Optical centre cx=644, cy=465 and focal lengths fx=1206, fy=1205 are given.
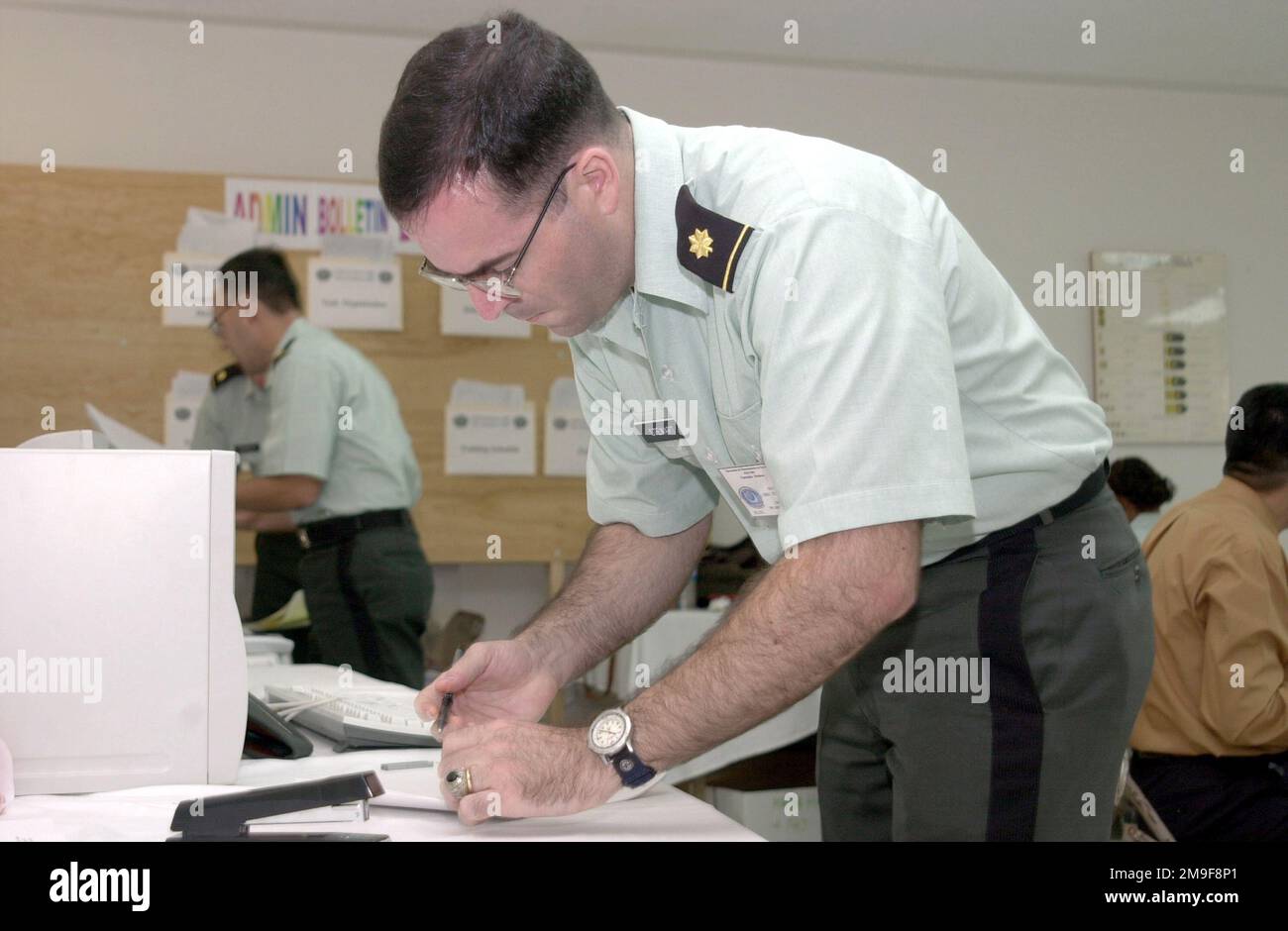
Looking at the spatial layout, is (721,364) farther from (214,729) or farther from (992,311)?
(214,729)

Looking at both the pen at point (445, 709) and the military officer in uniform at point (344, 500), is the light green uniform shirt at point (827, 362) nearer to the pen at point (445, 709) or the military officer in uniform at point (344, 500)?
the pen at point (445, 709)

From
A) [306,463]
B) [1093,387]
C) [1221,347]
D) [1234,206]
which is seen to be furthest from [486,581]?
[1234,206]

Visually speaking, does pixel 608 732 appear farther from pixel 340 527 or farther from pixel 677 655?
pixel 340 527

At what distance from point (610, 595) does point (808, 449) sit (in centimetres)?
49

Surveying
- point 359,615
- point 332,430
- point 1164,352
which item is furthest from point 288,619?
point 1164,352

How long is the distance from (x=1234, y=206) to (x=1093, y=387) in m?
0.99

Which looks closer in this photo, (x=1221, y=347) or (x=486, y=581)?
(x=486, y=581)

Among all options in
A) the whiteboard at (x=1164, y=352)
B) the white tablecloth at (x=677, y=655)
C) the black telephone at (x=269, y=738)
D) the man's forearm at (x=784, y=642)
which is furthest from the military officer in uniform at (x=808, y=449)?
the whiteboard at (x=1164, y=352)

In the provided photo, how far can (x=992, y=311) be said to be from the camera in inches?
44.8

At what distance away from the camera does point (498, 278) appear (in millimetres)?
1117

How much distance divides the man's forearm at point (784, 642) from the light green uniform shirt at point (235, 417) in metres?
2.67

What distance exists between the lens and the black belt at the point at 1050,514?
3.85 ft

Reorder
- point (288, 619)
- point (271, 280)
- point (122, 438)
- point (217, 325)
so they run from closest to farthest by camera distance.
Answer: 1. point (122, 438)
2. point (288, 619)
3. point (271, 280)
4. point (217, 325)

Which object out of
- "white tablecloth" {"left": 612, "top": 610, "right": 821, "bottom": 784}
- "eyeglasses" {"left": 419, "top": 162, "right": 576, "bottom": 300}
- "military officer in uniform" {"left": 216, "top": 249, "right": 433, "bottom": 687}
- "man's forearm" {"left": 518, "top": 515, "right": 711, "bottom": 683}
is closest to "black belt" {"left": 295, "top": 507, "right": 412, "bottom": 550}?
"military officer in uniform" {"left": 216, "top": 249, "right": 433, "bottom": 687}
